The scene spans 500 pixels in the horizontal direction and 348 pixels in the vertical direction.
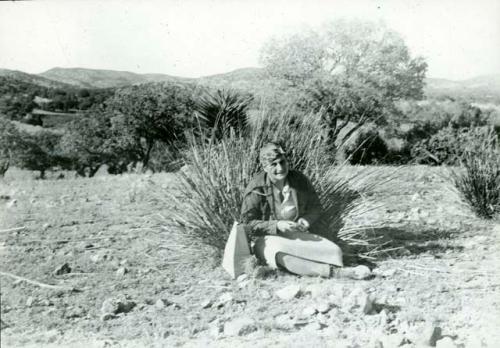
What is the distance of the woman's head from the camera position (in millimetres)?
4168

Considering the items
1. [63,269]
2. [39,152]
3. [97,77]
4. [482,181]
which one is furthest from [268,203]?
[97,77]

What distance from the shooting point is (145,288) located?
3.98 m

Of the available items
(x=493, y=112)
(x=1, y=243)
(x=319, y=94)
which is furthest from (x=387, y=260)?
(x=493, y=112)

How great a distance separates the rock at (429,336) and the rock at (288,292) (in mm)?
962

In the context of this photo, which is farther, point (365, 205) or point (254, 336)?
point (365, 205)

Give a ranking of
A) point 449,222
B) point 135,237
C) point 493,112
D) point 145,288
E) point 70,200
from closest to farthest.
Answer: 1. point 145,288
2. point 135,237
3. point 449,222
4. point 70,200
5. point 493,112

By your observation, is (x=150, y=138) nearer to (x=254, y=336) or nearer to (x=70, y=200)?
(x=70, y=200)

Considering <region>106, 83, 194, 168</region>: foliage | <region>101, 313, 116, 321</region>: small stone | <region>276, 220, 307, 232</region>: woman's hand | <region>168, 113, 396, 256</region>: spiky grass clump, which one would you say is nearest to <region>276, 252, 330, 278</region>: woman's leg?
<region>276, 220, 307, 232</region>: woman's hand

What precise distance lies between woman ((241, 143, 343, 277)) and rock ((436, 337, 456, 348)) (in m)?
1.20

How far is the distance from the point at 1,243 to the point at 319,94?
16812 mm

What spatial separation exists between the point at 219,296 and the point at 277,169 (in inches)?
45.2

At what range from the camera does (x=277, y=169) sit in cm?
416

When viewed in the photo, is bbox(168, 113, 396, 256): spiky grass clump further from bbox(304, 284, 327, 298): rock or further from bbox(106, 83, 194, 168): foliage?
bbox(106, 83, 194, 168): foliage

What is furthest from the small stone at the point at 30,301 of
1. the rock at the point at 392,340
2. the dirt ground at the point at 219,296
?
the rock at the point at 392,340
